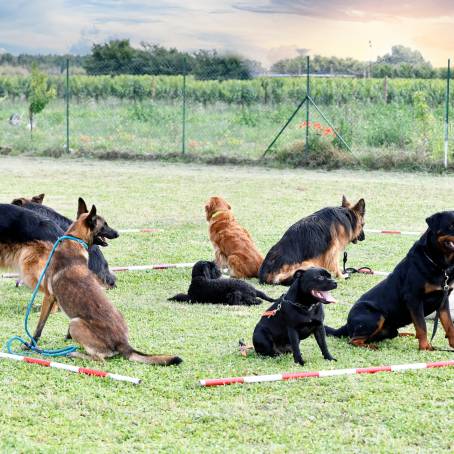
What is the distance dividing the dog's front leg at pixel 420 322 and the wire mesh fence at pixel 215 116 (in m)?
15.3

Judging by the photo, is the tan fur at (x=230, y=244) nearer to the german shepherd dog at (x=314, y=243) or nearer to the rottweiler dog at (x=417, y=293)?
the german shepherd dog at (x=314, y=243)

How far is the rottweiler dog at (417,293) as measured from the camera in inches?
274

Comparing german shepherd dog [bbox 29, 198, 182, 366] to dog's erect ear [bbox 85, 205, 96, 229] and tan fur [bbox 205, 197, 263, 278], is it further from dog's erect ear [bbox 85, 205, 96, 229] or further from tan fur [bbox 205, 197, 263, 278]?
tan fur [bbox 205, 197, 263, 278]

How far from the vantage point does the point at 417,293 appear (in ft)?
22.8

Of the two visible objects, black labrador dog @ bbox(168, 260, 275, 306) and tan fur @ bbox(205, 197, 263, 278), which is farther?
tan fur @ bbox(205, 197, 263, 278)

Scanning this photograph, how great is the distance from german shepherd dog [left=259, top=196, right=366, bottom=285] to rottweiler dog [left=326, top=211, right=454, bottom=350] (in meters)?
2.61

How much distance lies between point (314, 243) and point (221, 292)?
5.74 feet

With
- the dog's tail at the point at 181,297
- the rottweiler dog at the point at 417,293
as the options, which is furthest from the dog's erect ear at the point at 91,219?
the rottweiler dog at the point at 417,293

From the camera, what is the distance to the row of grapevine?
100 ft

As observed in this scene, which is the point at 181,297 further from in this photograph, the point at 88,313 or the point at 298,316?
the point at 298,316

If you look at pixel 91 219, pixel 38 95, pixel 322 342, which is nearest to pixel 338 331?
pixel 322 342

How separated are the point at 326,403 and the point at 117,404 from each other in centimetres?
138

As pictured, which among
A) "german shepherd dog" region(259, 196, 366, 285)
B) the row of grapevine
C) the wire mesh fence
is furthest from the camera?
the row of grapevine

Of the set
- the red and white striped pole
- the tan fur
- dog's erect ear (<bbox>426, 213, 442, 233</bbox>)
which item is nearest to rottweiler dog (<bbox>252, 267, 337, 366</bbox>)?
the red and white striped pole
